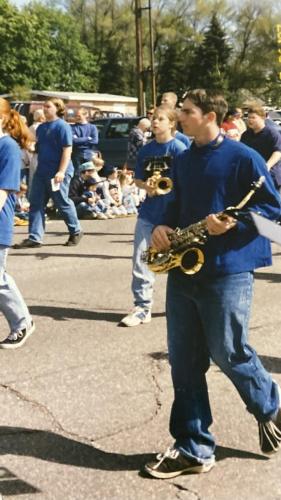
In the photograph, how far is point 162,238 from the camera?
3.65 m

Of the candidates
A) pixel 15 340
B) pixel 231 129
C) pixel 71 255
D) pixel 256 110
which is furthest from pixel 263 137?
pixel 15 340

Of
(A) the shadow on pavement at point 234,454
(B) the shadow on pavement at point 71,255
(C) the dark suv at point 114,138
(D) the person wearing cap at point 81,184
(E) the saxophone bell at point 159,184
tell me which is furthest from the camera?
(C) the dark suv at point 114,138

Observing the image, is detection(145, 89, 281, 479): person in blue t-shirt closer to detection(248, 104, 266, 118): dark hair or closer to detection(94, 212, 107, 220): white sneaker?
detection(248, 104, 266, 118): dark hair

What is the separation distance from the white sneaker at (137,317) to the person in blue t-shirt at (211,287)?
2.58 metres

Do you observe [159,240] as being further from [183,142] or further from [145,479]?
[183,142]

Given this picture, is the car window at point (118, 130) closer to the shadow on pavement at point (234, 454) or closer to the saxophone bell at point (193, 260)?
the shadow on pavement at point (234, 454)

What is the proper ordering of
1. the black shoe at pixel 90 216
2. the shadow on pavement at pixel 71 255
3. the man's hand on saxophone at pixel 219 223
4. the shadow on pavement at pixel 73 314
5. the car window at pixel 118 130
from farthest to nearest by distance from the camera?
the car window at pixel 118 130, the black shoe at pixel 90 216, the shadow on pavement at pixel 71 255, the shadow on pavement at pixel 73 314, the man's hand on saxophone at pixel 219 223

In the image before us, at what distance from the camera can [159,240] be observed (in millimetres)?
3664

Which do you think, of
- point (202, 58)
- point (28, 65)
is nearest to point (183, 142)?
point (28, 65)

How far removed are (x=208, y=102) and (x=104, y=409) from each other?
6.23 ft

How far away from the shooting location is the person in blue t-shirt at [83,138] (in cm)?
1313

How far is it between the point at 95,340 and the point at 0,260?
3.42ft

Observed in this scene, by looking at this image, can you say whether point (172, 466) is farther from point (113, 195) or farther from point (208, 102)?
point (113, 195)

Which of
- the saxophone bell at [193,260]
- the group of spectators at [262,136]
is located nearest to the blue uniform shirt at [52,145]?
the group of spectators at [262,136]
